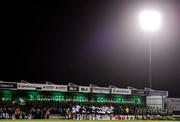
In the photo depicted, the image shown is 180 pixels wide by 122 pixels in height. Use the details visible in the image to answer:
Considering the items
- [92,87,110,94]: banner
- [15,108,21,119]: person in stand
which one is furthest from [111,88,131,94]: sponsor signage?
[15,108,21,119]: person in stand

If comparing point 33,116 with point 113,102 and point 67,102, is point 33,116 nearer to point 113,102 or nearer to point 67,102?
point 67,102

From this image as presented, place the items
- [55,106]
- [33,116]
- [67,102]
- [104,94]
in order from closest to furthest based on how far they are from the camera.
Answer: [33,116], [55,106], [67,102], [104,94]

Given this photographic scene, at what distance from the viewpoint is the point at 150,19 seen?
39938 millimetres

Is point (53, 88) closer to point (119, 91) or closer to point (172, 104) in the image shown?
point (119, 91)

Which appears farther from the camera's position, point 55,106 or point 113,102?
point 113,102

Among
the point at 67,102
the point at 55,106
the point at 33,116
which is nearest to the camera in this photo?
the point at 33,116

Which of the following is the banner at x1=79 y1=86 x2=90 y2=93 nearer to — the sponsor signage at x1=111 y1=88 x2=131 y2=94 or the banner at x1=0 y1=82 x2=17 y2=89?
the sponsor signage at x1=111 y1=88 x2=131 y2=94

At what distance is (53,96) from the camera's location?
155 ft

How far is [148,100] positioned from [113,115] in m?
9.82

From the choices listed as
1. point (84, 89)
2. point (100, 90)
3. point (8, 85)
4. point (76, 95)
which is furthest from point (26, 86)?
point (100, 90)

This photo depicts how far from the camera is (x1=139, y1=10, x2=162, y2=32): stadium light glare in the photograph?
39.4 metres

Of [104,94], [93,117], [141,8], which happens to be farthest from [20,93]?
[141,8]

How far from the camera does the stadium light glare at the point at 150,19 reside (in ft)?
129

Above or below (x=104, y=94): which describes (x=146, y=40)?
above
